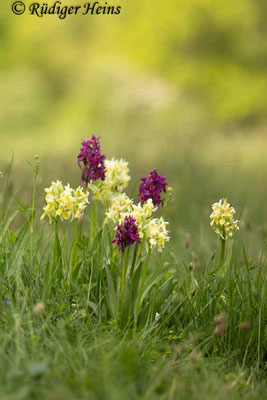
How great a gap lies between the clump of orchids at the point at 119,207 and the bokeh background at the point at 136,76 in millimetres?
7483

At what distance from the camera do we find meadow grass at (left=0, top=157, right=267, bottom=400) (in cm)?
222

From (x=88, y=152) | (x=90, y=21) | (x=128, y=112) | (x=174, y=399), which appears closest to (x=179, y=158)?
(x=128, y=112)

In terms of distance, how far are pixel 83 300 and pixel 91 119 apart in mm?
11905

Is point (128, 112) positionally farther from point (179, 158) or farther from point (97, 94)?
point (179, 158)

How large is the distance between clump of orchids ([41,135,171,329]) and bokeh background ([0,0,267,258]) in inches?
295

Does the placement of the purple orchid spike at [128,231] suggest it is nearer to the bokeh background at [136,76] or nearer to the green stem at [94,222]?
the green stem at [94,222]

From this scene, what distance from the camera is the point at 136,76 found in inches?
598

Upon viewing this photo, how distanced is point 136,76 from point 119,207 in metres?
12.6

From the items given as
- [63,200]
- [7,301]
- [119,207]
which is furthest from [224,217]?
[7,301]

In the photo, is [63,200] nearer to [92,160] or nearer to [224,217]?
[92,160]

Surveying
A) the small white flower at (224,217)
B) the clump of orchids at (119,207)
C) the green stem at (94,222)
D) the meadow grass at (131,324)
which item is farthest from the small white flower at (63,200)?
the small white flower at (224,217)

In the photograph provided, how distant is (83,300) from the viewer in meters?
3.07

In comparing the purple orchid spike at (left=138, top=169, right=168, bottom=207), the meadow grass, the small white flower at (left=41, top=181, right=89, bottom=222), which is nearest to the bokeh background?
the meadow grass

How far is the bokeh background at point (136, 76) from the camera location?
1327cm
